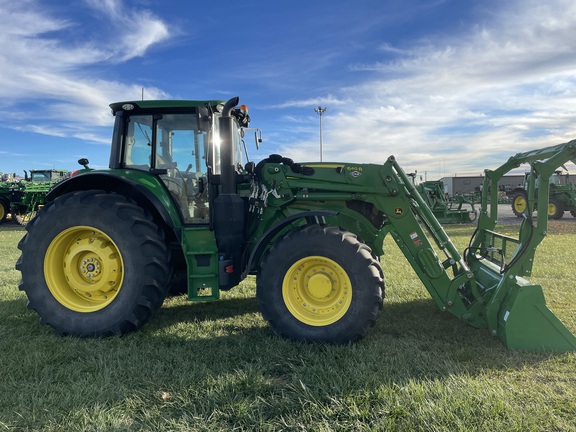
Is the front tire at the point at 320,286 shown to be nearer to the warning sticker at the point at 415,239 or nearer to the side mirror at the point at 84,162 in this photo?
the warning sticker at the point at 415,239

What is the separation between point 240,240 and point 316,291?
99cm

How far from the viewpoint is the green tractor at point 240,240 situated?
12.0 ft

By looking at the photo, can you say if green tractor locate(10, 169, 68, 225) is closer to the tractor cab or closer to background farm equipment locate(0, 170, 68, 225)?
background farm equipment locate(0, 170, 68, 225)

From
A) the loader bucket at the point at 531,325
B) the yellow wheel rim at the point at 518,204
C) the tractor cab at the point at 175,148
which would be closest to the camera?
the loader bucket at the point at 531,325

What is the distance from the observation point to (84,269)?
4074 millimetres

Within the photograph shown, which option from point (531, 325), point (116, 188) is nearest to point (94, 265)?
point (116, 188)

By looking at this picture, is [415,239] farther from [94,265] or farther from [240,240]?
[94,265]

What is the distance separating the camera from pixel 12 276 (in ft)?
21.9

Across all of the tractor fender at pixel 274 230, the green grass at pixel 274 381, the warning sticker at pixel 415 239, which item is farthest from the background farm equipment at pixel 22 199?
the warning sticker at pixel 415 239

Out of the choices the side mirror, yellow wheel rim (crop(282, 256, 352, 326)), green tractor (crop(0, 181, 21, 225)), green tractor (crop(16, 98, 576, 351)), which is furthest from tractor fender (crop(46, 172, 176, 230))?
green tractor (crop(0, 181, 21, 225))

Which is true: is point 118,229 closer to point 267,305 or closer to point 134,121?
point 134,121

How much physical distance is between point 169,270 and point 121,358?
3.15 ft

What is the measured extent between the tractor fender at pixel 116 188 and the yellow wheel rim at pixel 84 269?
53cm

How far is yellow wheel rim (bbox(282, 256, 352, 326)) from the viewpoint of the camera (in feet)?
12.2
